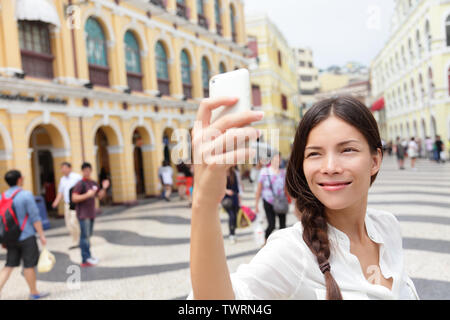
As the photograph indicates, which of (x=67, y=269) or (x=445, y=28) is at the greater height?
(x=445, y=28)

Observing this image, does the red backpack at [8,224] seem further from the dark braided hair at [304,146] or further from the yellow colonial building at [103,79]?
the yellow colonial building at [103,79]

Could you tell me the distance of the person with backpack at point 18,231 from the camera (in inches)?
189

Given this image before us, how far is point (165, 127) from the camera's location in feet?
58.0

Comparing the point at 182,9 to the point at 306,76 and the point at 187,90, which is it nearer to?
the point at 187,90

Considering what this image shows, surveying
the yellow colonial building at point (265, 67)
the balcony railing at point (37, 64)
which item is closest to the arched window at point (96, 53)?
the balcony railing at point (37, 64)

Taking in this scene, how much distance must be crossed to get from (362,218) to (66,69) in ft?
42.0

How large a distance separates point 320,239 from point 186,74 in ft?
61.6

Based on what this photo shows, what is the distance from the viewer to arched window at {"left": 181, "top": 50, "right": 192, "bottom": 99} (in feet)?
61.8

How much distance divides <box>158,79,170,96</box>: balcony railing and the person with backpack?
41.7 ft

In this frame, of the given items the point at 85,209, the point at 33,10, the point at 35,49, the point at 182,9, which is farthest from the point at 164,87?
the point at 85,209

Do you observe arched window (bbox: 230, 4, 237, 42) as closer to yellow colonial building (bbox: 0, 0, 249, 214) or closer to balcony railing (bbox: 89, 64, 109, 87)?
yellow colonial building (bbox: 0, 0, 249, 214)

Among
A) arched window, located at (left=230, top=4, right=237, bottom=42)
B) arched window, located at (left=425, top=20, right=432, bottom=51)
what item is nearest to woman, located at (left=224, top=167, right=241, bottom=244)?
arched window, located at (left=230, top=4, right=237, bottom=42)
